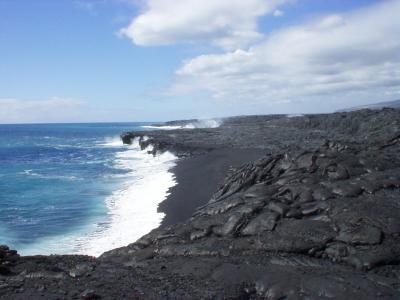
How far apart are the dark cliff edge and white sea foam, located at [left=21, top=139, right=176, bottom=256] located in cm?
371

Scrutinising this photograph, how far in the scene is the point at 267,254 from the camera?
39.6ft

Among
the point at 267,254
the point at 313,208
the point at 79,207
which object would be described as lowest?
the point at 79,207

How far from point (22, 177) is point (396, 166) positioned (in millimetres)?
33680

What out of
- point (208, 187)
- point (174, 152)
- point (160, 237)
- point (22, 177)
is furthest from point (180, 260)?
point (174, 152)

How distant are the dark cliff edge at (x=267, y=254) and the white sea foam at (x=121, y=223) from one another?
371 cm

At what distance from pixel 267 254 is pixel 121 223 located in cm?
1062

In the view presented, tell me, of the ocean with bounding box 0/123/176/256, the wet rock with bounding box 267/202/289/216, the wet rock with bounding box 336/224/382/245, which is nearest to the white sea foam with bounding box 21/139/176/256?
the ocean with bounding box 0/123/176/256

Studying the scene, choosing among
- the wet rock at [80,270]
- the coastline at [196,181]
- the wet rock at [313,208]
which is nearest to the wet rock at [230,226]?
the wet rock at [313,208]

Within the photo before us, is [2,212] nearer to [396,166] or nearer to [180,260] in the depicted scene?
[180,260]

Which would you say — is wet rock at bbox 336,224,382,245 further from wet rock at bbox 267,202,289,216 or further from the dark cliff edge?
wet rock at bbox 267,202,289,216

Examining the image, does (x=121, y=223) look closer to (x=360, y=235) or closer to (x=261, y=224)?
(x=261, y=224)

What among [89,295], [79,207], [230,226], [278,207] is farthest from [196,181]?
[89,295]

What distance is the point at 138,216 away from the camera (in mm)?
21984

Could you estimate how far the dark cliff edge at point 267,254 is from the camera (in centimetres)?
981
